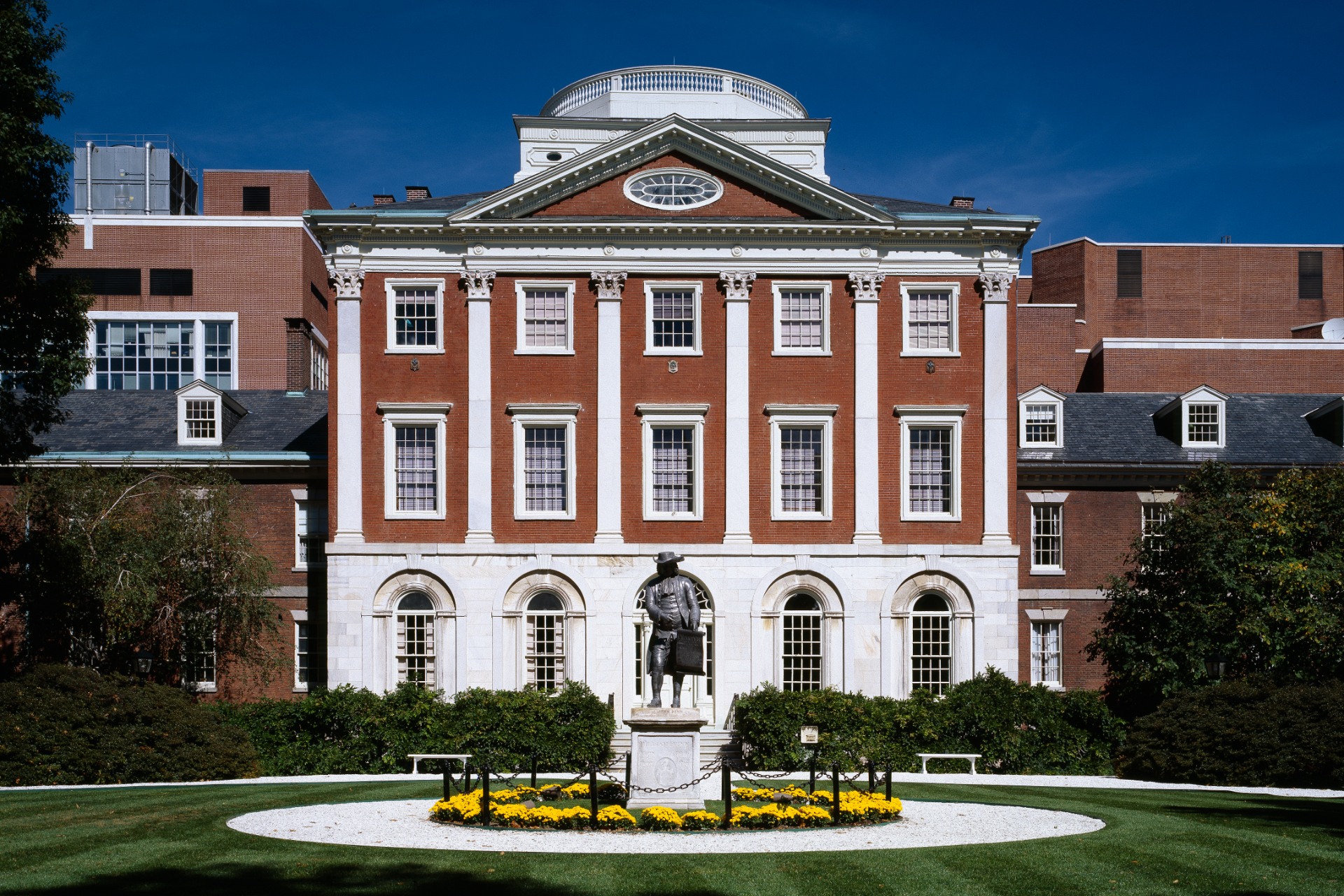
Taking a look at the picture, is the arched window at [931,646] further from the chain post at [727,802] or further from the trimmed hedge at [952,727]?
the chain post at [727,802]

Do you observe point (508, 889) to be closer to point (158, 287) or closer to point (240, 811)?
point (240, 811)

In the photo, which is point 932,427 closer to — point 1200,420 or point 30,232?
point 1200,420

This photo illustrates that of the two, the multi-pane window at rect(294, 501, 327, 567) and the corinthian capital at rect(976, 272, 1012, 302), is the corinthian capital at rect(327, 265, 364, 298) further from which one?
the corinthian capital at rect(976, 272, 1012, 302)

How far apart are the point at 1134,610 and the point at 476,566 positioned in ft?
58.0

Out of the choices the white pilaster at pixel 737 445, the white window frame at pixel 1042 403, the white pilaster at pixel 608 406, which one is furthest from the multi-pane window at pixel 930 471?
the white pilaster at pixel 608 406

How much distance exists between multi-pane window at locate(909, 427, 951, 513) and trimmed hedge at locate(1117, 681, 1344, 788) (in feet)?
26.7

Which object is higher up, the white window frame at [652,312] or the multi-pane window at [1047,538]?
the white window frame at [652,312]

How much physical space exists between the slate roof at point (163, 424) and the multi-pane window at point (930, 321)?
690 inches

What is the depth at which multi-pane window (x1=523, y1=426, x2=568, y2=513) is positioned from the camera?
108 feet

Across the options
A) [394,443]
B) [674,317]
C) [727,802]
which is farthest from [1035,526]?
[727,802]

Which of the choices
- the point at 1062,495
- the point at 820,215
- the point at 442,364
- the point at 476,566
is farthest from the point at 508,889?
the point at 1062,495

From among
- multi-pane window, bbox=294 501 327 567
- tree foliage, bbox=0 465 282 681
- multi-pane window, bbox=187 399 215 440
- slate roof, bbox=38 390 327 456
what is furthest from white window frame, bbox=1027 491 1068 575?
multi-pane window, bbox=187 399 215 440

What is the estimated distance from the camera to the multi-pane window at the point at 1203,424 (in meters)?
37.0

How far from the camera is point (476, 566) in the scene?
32219 millimetres
